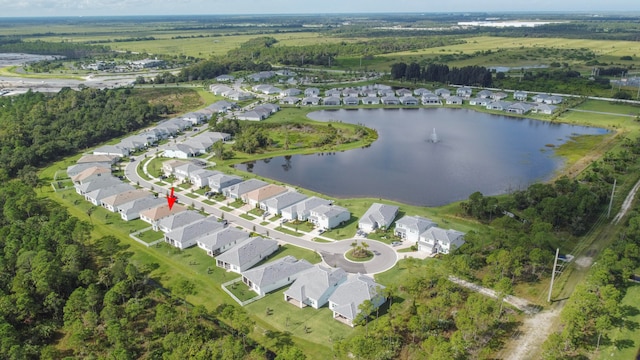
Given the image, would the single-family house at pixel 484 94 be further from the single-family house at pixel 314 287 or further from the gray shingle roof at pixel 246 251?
the single-family house at pixel 314 287

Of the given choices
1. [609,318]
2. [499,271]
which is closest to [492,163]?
[499,271]

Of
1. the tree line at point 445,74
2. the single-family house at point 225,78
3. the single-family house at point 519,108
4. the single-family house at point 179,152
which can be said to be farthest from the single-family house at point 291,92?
the single-family house at point 519,108

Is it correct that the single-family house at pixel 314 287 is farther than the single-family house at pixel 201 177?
No

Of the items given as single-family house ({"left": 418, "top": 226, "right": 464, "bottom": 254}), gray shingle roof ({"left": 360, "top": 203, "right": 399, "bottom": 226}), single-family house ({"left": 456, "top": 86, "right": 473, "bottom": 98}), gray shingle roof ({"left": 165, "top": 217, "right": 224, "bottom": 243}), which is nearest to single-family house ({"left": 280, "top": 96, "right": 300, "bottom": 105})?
single-family house ({"left": 456, "top": 86, "right": 473, "bottom": 98})

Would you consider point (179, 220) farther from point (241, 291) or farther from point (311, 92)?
point (311, 92)

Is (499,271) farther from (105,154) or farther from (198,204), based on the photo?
(105,154)
